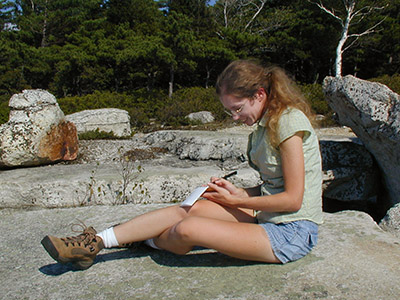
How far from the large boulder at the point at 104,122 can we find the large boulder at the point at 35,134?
2.64 metres

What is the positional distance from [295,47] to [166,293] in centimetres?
1837

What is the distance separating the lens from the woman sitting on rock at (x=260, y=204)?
1.80 metres

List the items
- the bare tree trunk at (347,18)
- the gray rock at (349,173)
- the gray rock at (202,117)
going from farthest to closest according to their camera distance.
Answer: the bare tree trunk at (347,18)
the gray rock at (202,117)
the gray rock at (349,173)

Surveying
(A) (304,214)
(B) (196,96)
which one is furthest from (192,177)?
(B) (196,96)

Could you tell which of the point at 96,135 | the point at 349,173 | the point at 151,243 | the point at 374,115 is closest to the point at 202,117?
the point at 96,135

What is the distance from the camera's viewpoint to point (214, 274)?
1.89 m

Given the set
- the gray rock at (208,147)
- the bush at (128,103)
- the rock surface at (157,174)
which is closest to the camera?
the rock surface at (157,174)

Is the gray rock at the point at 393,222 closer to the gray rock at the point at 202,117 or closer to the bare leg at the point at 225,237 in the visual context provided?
the bare leg at the point at 225,237

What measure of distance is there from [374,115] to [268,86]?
7.24ft

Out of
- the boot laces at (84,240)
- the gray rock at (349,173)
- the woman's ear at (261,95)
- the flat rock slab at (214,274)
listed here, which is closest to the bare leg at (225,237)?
the flat rock slab at (214,274)

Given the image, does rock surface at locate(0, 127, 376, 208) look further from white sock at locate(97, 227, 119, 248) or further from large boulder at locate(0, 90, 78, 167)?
white sock at locate(97, 227, 119, 248)

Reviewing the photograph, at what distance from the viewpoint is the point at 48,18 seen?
74.2ft

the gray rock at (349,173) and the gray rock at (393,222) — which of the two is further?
the gray rock at (349,173)

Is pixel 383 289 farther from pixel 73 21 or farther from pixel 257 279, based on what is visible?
pixel 73 21
